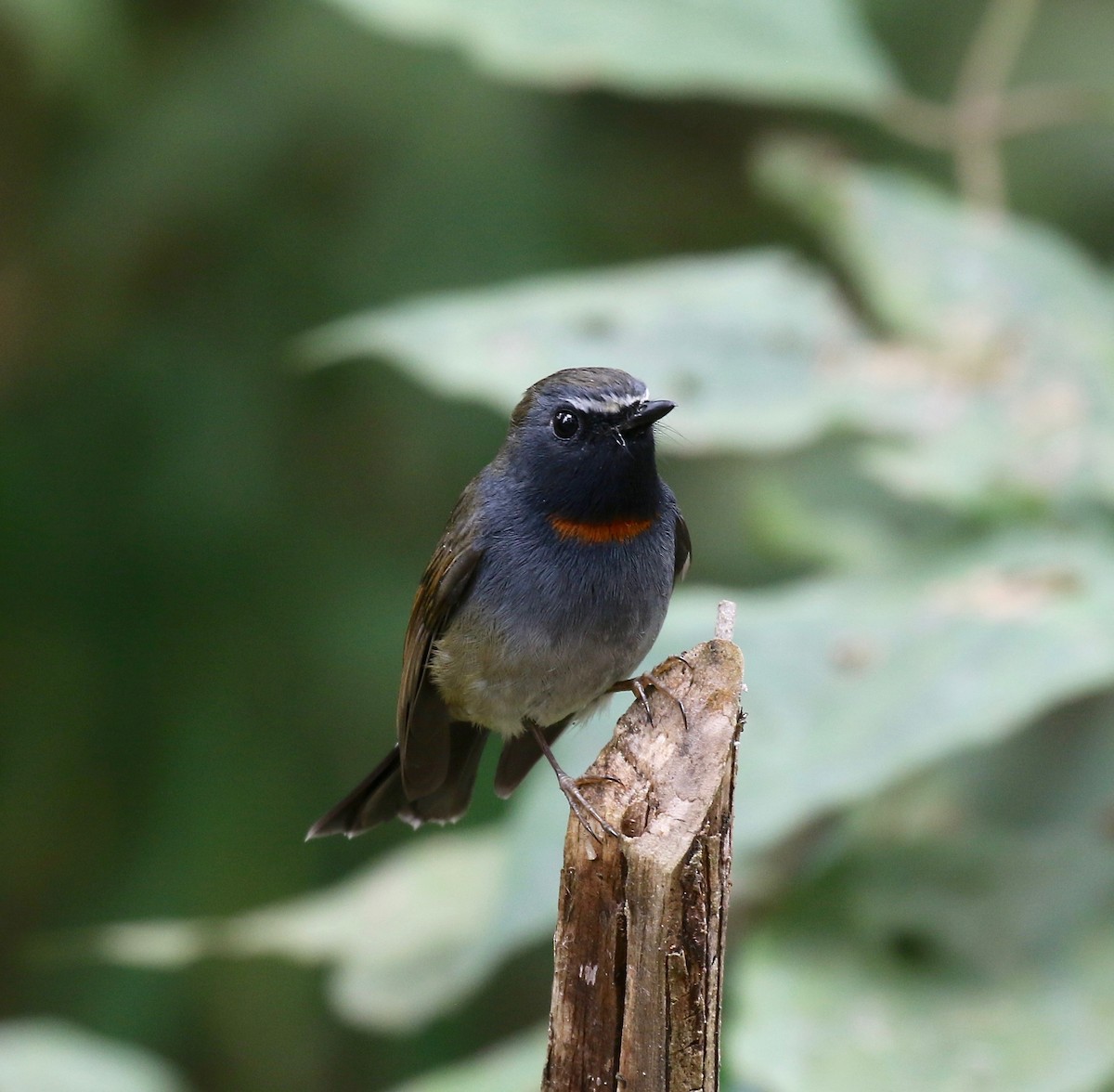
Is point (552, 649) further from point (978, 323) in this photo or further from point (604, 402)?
point (978, 323)

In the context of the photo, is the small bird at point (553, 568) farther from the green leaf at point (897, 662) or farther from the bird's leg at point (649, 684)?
the green leaf at point (897, 662)

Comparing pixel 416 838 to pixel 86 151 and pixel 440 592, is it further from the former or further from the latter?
pixel 86 151

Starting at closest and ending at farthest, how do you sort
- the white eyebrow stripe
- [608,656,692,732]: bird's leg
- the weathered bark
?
1. the weathered bark
2. [608,656,692,732]: bird's leg
3. the white eyebrow stripe

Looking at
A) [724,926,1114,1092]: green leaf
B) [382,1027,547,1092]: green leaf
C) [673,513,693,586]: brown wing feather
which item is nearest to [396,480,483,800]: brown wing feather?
[673,513,693,586]: brown wing feather

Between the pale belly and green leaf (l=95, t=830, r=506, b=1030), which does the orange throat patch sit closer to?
the pale belly

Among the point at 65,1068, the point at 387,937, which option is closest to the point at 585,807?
the point at 387,937

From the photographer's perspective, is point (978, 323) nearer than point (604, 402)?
No
